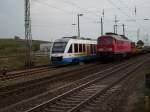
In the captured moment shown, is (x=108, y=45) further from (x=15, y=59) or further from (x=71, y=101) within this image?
(x=71, y=101)

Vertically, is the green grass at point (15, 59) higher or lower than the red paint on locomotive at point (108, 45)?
lower

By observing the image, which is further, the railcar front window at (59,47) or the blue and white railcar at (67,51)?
the railcar front window at (59,47)

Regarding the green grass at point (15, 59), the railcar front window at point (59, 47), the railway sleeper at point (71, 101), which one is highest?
the railcar front window at point (59, 47)


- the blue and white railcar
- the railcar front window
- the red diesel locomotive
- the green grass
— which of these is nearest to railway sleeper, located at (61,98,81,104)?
the blue and white railcar

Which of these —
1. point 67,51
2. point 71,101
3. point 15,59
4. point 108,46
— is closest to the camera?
point 71,101

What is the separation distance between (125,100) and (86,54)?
26.0 metres

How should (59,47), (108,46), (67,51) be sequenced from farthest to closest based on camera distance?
1. (108,46)
2. (59,47)
3. (67,51)

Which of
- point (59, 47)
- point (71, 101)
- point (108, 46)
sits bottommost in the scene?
point (71, 101)

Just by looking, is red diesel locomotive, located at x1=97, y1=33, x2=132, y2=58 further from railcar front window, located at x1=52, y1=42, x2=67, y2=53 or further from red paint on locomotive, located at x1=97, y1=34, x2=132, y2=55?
railcar front window, located at x1=52, y1=42, x2=67, y2=53

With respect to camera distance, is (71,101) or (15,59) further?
(15,59)

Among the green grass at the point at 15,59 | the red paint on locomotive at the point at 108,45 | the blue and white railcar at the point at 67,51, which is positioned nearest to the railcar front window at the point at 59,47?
the blue and white railcar at the point at 67,51

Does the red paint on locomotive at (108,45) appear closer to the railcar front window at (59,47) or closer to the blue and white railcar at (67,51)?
the blue and white railcar at (67,51)

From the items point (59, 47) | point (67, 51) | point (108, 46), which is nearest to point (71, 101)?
point (67, 51)

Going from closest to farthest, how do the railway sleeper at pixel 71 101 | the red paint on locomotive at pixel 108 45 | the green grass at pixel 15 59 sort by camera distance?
the railway sleeper at pixel 71 101
the green grass at pixel 15 59
the red paint on locomotive at pixel 108 45
